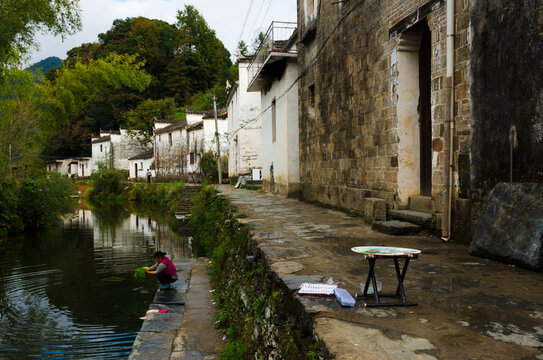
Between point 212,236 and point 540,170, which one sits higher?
point 540,170

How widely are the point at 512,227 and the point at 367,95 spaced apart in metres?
4.22

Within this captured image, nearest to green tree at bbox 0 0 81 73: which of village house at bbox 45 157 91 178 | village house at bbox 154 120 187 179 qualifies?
village house at bbox 154 120 187 179

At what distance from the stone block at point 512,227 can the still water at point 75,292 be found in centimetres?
503

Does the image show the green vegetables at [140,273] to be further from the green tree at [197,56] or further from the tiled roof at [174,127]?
the green tree at [197,56]

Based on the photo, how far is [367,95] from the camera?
24.5 ft

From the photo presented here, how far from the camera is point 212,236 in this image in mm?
11938

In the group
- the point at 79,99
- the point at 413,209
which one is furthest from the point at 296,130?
the point at 79,99

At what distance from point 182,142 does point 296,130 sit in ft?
80.6

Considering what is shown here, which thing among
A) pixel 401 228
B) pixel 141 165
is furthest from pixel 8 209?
pixel 141 165

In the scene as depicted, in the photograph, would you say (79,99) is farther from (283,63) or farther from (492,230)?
(492,230)

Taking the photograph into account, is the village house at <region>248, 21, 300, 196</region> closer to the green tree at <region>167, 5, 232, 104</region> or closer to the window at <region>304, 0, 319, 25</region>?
the window at <region>304, 0, 319, 25</region>

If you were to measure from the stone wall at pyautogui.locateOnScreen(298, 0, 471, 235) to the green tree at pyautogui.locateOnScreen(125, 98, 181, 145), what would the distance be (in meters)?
34.2

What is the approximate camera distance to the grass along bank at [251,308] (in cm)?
291

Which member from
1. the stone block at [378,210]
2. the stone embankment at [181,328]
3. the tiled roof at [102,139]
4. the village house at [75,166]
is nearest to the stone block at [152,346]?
the stone embankment at [181,328]
